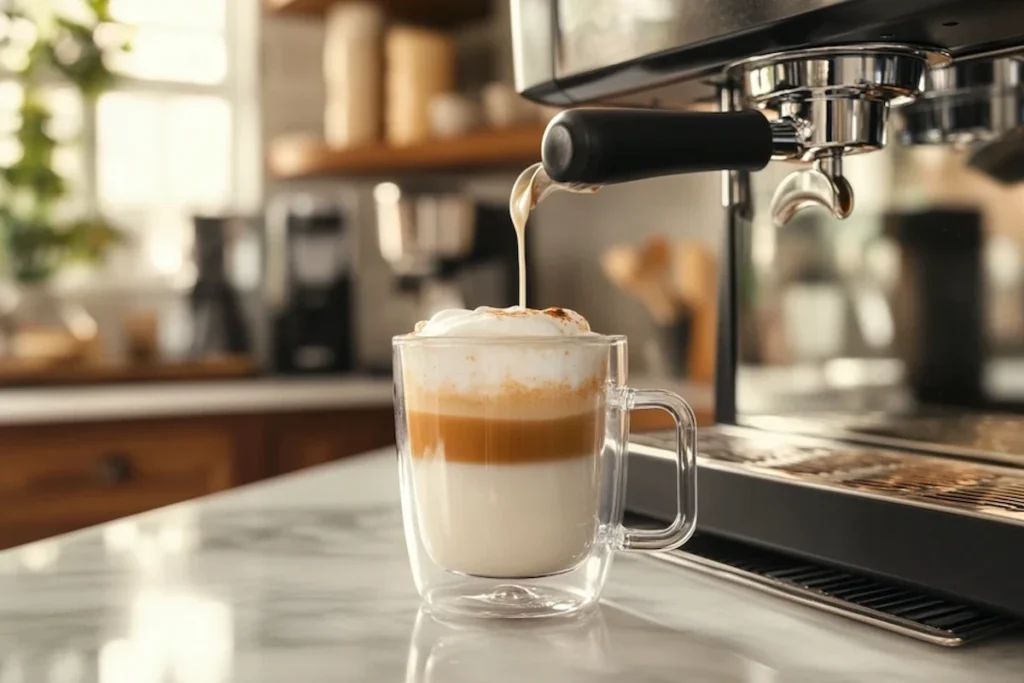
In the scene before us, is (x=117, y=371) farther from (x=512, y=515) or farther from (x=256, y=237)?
(x=512, y=515)

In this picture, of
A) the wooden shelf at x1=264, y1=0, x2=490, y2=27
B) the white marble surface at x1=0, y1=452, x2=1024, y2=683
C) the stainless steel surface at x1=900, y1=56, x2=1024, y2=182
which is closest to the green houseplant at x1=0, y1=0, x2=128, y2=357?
the wooden shelf at x1=264, y1=0, x2=490, y2=27

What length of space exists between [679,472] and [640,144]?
161 millimetres

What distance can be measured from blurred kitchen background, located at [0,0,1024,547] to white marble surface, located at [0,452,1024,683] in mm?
1051

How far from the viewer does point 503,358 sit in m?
0.49

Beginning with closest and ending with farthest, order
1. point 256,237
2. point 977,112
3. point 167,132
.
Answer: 1. point 977,112
2. point 256,237
3. point 167,132

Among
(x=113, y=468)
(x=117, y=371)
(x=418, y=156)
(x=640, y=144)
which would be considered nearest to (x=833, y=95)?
(x=640, y=144)

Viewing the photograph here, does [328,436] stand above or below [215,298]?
below

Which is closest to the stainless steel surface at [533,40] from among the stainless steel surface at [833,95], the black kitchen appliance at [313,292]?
the stainless steel surface at [833,95]

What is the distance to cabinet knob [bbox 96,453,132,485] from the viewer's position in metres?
1.70

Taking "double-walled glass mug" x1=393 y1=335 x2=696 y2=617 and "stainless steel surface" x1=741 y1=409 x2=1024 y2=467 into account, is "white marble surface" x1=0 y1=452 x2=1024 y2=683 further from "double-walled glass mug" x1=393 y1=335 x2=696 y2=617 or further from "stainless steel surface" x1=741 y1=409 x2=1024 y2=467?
"stainless steel surface" x1=741 y1=409 x2=1024 y2=467

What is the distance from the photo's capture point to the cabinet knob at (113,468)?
67.1 inches

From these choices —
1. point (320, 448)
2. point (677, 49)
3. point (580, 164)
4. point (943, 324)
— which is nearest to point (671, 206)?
point (320, 448)

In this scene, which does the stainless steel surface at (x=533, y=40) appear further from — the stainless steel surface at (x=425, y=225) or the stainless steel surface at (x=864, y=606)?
the stainless steel surface at (x=425, y=225)

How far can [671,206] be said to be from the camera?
197cm
